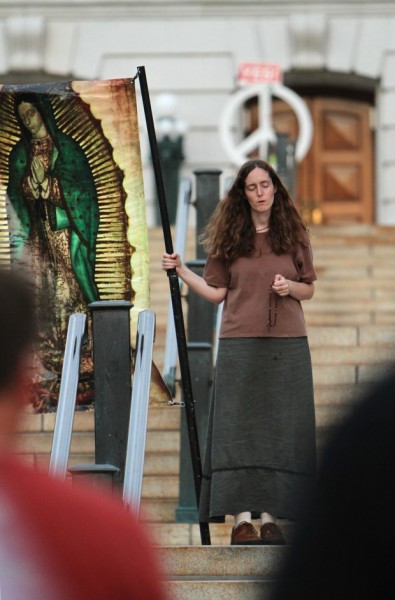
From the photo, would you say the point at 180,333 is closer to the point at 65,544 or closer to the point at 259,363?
the point at 259,363

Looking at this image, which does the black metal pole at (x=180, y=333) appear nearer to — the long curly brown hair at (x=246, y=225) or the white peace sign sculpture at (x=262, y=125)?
the long curly brown hair at (x=246, y=225)

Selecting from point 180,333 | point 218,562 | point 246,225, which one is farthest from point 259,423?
point 246,225

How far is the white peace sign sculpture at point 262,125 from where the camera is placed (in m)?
19.2

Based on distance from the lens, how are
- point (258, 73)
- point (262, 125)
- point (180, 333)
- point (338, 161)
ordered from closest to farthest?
point (180, 333) → point (258, 73) → point (262, 125) → point (338, 161)

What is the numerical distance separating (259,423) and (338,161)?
15951 millimetres

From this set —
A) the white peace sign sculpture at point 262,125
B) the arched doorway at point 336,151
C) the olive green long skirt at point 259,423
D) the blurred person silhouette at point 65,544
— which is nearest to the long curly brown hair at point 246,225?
the olive green long skirt at point 259,423

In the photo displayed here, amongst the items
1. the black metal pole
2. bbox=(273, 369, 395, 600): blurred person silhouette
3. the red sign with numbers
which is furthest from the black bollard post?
the red sign with numbers

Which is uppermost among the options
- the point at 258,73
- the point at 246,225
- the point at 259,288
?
the point at 258,73

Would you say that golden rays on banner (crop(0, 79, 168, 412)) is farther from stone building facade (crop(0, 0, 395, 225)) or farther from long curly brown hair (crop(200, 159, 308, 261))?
stone building facade (crop(0, 0, 395, 225))

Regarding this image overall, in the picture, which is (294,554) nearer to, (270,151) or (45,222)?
(45,222)

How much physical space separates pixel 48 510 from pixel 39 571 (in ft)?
0.24

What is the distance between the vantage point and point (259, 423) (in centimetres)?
667

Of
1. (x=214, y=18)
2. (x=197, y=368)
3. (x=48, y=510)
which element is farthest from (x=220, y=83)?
(x=48, y=510)

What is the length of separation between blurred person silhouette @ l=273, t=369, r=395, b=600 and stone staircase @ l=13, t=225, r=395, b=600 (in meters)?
0.04
